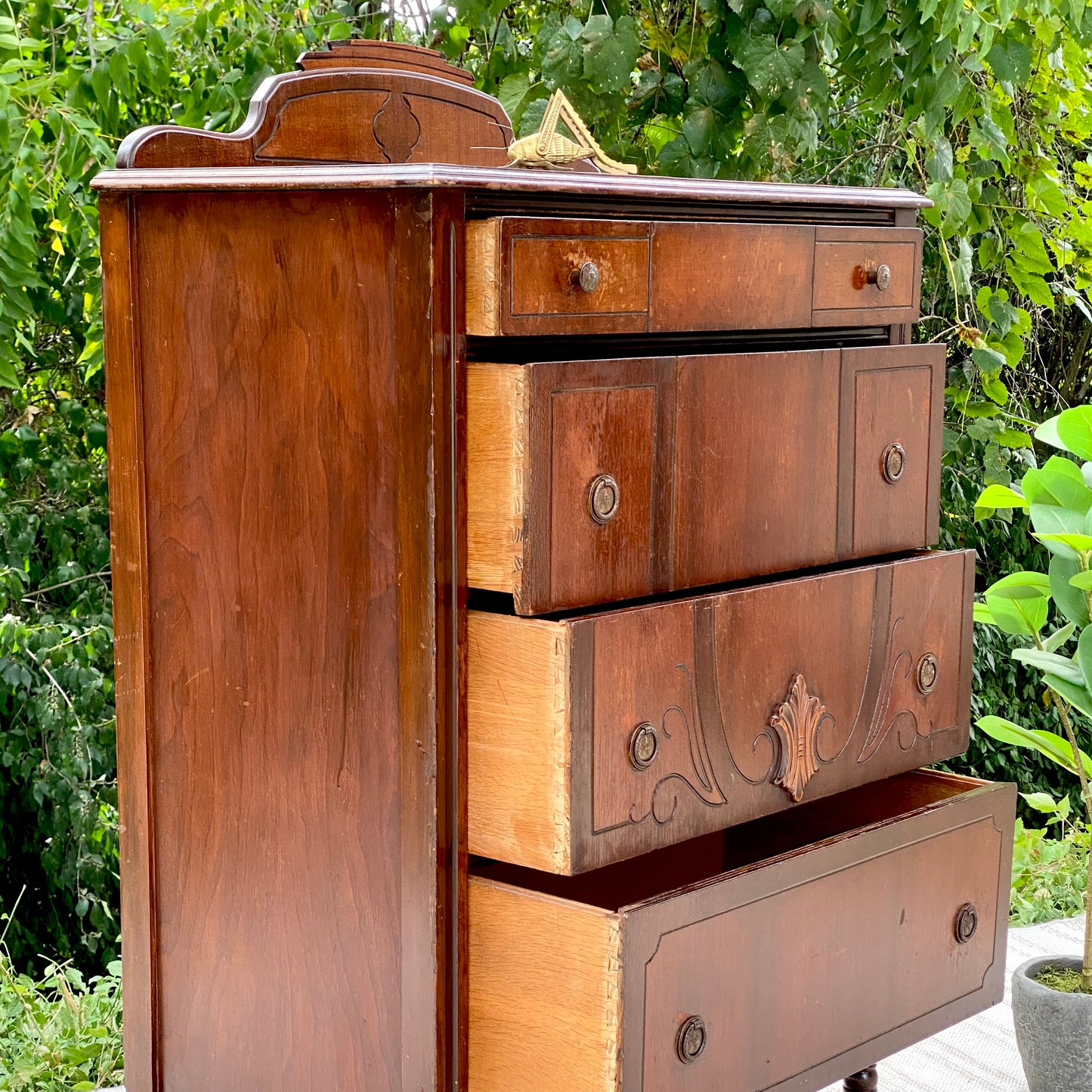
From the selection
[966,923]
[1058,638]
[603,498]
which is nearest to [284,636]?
[603,498]

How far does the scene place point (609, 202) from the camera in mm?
1365

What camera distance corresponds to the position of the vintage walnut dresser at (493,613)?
1.29 metres

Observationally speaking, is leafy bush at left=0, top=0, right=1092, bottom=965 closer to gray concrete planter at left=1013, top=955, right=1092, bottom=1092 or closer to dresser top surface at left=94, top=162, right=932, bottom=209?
dresser top surface at left=94, top=162, right=932, bottom=209

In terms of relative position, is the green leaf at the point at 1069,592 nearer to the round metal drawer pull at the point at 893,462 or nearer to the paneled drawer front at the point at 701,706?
the paneled drawer front at the point at 701,706

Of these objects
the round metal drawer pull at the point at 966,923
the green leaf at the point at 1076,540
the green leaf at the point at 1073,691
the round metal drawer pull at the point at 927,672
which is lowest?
the round metal drawer pull at the point at 966,923

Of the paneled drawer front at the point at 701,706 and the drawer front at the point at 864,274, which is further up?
the drawer front at the point at 864,274

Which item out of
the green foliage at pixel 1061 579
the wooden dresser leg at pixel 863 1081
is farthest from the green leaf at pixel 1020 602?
the wooden dresser leg at pixel 863 1081

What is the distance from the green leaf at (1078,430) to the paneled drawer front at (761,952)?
17.2 inches

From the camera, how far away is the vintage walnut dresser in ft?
4.25

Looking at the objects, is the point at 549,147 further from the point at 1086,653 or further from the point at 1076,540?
the point at 1086,653

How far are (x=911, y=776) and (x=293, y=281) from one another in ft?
3.15

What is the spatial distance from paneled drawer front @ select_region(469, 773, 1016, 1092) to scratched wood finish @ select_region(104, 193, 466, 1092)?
81 mm

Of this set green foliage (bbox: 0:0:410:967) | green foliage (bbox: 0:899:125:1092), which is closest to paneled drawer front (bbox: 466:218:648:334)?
green foliage (bbox: 0:0:410:967)

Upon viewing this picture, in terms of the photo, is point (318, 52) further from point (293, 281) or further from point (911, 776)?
point (911, 776)
